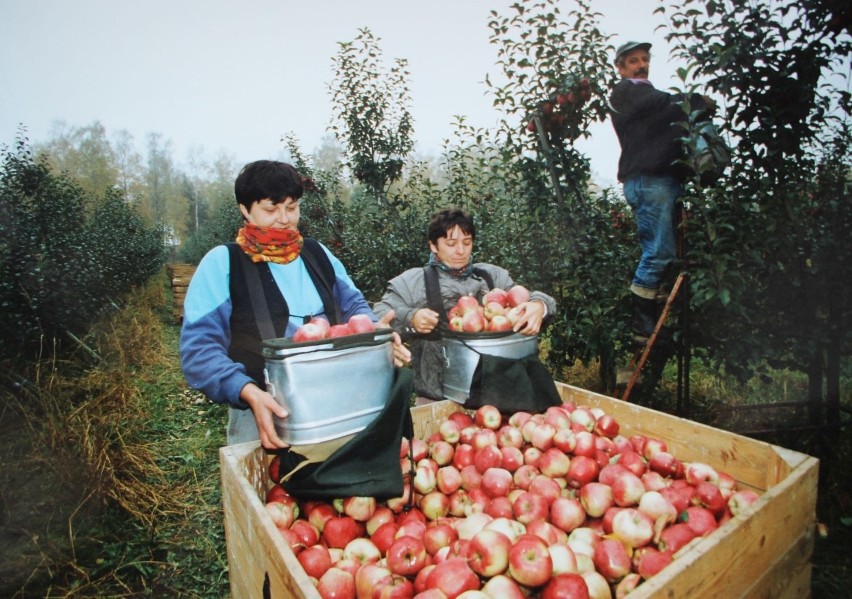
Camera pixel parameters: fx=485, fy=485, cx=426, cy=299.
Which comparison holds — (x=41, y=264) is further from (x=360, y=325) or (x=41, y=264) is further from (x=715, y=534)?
(x=715, y=534)

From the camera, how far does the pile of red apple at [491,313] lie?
244 centimetres

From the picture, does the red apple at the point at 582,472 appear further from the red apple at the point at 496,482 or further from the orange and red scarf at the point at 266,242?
the orange and red scarf at the point at 266,242

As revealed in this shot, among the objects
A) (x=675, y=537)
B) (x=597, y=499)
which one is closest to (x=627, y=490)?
(x=597, y=499)

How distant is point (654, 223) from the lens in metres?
3.43

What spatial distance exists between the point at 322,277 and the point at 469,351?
740 mm

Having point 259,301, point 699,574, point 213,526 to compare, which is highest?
point 259,301

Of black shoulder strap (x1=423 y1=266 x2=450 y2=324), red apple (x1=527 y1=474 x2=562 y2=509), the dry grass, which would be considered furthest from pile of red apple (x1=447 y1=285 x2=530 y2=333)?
the dry grass

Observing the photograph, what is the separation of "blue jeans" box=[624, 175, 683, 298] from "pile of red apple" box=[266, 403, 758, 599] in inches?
67.3

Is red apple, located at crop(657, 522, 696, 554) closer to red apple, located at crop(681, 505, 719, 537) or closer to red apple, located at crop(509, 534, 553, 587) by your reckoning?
red apple, located at crop(681, 505, 719, 537)

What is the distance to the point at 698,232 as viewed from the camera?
2887 millimetres

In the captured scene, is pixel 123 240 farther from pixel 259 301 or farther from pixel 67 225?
pixel 259 301

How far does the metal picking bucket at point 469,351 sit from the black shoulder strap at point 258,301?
32.1 inches

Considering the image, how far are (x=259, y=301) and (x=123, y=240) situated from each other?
13.8 meters

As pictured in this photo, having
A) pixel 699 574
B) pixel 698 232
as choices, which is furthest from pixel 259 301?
pixel 698 232
